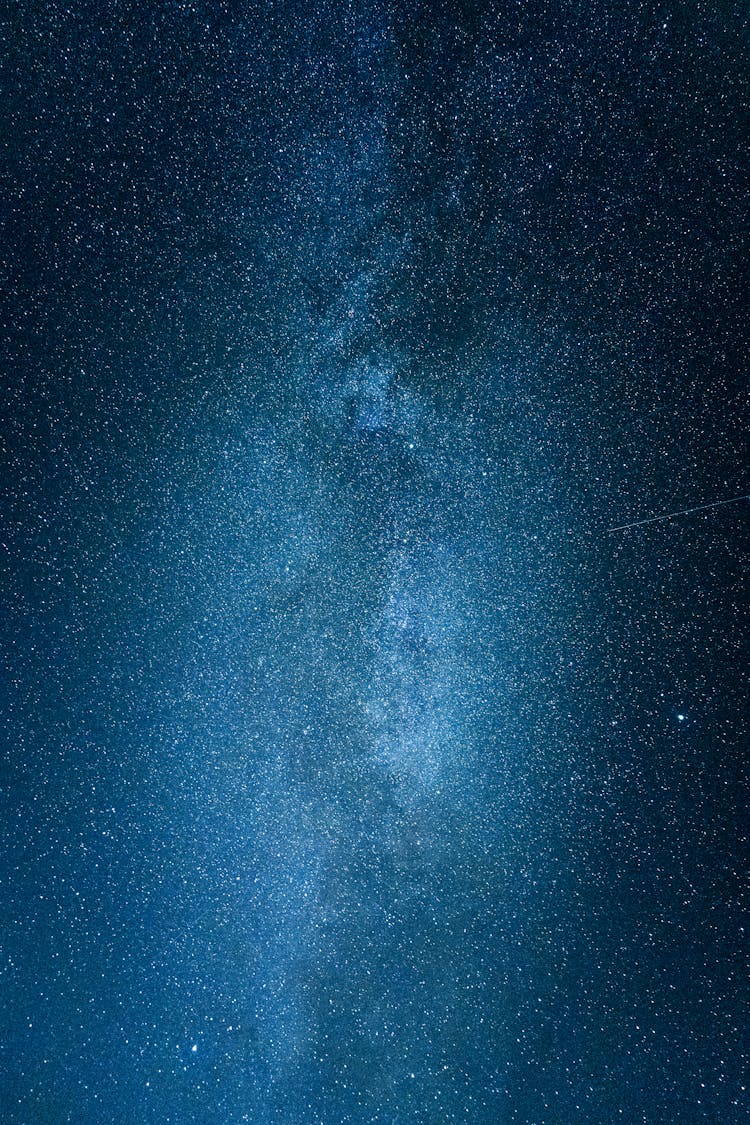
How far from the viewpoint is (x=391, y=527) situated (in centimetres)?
65

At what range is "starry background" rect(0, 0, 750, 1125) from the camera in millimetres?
632

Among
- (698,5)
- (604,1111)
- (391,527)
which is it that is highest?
(698,5)

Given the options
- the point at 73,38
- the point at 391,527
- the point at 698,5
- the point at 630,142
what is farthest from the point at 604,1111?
the point at 73,38

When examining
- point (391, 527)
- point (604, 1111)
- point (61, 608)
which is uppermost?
point (61, 608)

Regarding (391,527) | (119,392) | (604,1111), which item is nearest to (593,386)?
(391,527)

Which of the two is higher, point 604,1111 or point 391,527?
point 391,527

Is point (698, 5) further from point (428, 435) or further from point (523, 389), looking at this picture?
point (428, 435)

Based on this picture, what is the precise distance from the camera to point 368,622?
652mm

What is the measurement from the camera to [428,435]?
649 millimetres

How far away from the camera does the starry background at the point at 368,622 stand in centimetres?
63

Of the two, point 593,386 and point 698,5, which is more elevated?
point 698,5

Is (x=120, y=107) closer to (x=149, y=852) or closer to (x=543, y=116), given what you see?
(x=543, y=116)

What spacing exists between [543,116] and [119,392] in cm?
68

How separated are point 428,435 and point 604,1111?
95cm
